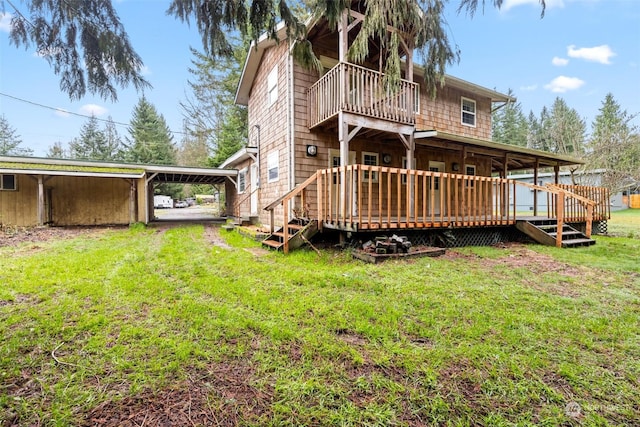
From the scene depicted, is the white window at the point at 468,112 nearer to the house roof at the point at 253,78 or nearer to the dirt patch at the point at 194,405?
the house roof at the point at 253,78

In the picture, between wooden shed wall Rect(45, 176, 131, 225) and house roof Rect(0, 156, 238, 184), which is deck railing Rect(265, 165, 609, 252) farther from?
wooden shed wall Rect(45, 176, 131, 225)

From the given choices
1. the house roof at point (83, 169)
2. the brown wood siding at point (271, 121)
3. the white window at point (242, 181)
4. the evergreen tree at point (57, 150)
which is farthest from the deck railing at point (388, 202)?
the evergreen tree at point (57, 150)

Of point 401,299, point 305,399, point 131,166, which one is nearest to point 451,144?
point 401,299

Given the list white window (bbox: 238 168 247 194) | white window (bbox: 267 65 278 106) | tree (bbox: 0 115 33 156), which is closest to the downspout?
white window (bbox: 267 65 278 106)

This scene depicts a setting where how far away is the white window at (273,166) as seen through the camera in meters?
9.43

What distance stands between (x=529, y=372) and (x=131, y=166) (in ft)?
51.7

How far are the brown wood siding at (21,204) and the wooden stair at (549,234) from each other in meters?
17.8

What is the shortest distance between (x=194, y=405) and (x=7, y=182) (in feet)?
52.0

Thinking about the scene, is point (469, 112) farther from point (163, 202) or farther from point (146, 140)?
point (163, 202)

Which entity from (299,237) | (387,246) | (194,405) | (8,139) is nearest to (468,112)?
(387,246)

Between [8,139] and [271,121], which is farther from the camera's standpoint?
[8,139]

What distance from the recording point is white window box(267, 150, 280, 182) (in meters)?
9.43

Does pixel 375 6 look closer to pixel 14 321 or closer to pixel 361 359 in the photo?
pixel 361 359

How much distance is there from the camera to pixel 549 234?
7.62 metres
